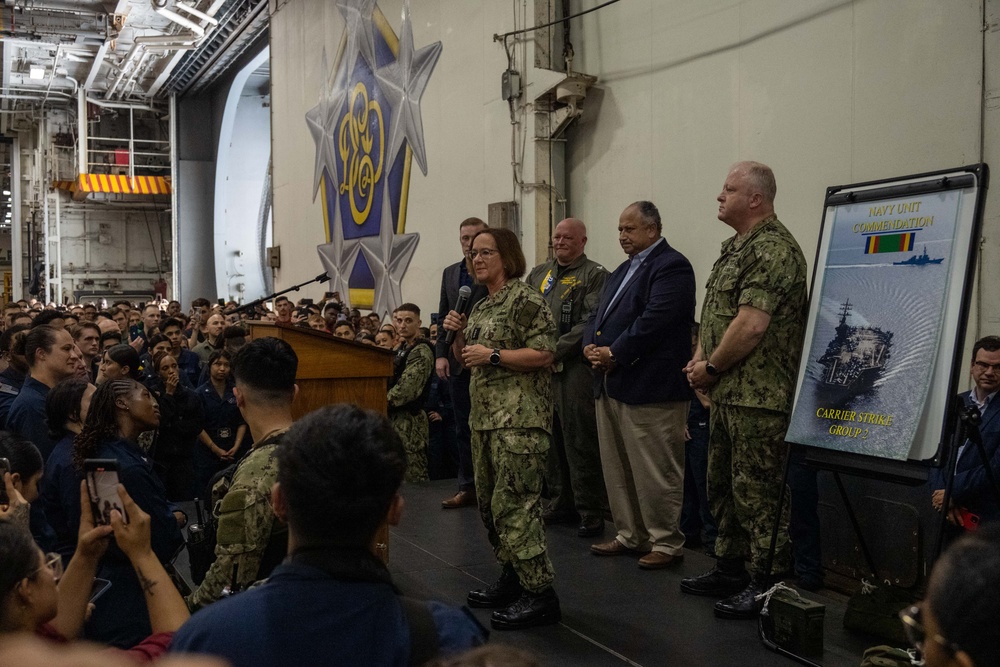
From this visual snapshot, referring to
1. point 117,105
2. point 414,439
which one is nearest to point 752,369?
point 414,439

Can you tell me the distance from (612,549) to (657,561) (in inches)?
11.8

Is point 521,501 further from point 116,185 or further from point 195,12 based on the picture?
point 116,185

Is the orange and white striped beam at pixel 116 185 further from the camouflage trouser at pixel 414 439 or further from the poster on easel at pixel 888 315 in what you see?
the poster on easel at pixel 888 315

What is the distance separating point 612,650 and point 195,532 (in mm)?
1554

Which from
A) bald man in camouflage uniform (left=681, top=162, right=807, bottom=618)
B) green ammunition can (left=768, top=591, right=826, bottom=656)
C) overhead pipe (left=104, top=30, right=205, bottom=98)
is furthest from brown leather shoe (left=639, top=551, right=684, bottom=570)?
overhead pipe (left=104, top=30, right=205, bottom=98)

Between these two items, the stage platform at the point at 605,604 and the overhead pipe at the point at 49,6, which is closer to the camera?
the stage platform at the point at 605,604

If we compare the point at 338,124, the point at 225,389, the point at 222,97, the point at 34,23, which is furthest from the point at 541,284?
the point at 222,97

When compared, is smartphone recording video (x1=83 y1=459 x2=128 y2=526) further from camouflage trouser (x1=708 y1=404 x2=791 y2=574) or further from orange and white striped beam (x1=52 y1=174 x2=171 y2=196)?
orange and white striped beam (x1=52 y1=174 x2=171 y2=196)

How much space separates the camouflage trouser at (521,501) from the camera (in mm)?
3439

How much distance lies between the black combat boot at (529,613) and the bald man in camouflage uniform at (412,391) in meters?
2.50

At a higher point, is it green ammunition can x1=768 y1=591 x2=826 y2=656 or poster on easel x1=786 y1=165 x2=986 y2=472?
poster on easel x1=786 y1=165 x2=986 y2=472

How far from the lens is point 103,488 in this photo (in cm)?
206

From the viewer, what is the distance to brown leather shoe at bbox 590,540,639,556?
4.45 metres

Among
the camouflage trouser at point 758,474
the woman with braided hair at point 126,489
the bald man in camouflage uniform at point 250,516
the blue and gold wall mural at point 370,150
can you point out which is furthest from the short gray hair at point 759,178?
the blue and gold wall mural at point 370,150
